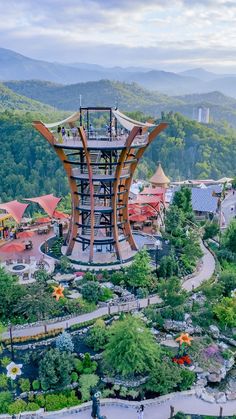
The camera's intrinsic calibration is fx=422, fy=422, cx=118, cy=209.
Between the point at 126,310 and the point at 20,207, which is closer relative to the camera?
the point at 126,310

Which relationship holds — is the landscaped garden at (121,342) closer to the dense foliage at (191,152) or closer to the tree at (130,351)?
the tree at (130,351)

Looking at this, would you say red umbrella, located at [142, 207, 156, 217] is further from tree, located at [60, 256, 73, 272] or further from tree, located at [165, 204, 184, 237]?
tree, located at [60, 256, 73, 272]

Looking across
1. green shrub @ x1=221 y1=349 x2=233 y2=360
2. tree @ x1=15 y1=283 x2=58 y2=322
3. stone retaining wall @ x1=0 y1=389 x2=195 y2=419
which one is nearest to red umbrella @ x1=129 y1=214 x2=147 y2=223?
tree @ x1=15 y1=283 x2=58 y2=322

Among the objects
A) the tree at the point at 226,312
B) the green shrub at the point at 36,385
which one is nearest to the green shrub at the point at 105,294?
the tree at the point at 226,312

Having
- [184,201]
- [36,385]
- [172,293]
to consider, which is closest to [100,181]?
[172,293]

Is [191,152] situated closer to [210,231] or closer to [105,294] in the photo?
[210,231]

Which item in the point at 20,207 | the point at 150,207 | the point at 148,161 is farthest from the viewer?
the point at 148,161

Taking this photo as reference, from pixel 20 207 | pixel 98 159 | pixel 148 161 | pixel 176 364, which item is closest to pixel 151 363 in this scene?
pixel 176 364

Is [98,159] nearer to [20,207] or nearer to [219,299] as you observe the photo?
[20,207]
